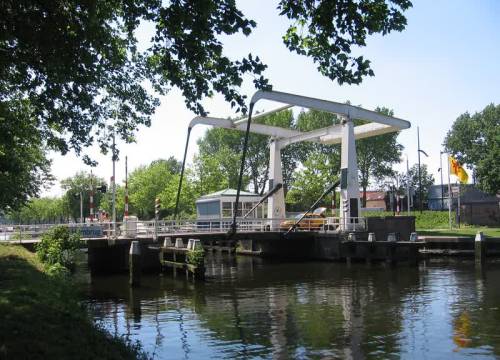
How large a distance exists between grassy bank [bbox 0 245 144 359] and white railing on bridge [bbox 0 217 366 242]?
570 inches

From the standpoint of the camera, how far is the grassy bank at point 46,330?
6.28 m

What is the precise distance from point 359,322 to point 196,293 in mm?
7271

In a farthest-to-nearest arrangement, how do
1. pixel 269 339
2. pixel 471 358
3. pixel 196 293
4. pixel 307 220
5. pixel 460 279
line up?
pixel 307 220, pixel 460 279, pixel 196 293, pixel 269 339, pixel 471 358

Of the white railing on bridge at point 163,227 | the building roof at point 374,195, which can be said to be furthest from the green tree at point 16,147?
the building roof at point 374,195

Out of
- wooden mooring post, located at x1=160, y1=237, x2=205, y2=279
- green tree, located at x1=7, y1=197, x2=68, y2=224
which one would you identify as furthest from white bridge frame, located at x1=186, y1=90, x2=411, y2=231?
green tree, located at x1=7, y1=197, x2=68, y2=224

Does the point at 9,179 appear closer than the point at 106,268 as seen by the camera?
Yes

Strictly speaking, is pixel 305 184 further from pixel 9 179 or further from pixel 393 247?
pixel 9 179

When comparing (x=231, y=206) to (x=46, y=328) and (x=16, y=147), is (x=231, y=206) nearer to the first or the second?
(x=16, y=147)

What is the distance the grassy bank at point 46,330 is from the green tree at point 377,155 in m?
63.7

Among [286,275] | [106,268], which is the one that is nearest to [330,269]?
[286,275]

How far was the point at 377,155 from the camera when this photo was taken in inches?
2822

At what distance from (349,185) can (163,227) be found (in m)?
10.4

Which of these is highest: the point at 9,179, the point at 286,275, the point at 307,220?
the point at 9,179

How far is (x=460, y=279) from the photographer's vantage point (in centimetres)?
2008
